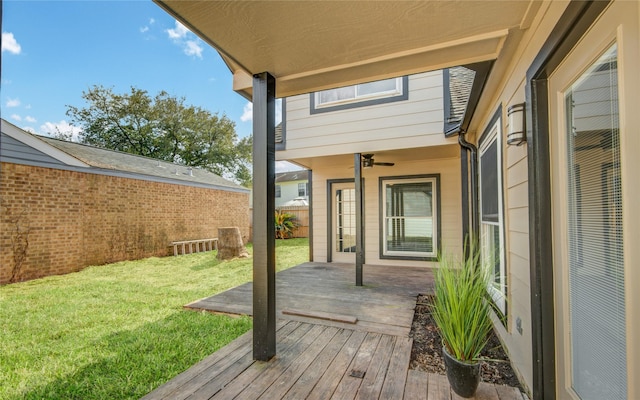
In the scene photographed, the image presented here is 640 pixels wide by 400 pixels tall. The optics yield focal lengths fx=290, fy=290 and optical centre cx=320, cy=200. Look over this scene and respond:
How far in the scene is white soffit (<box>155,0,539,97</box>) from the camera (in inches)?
62.9

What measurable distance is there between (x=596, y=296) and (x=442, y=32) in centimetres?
166

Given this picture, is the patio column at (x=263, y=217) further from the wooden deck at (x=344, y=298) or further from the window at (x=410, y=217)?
the window at (x=410, y=217)

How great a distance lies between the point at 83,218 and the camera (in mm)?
6715

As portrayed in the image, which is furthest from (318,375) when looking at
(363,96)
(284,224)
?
(284,224)

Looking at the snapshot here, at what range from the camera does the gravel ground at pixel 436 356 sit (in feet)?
7.26

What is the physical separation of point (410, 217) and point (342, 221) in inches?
63.3

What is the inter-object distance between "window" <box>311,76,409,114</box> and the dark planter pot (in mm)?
4146

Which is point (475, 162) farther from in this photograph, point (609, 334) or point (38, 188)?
point (38, 188)

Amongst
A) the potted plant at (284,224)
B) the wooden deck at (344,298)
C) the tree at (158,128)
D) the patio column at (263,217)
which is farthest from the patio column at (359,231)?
the tree at (158,128)

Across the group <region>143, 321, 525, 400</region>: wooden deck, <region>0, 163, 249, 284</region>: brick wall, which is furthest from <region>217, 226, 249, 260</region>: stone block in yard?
<region>143, 321, 525, 400</region>: wooden deck

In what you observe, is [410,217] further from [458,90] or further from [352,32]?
[352,32]

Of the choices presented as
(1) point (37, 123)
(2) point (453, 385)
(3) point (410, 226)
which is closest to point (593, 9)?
(2) point (453, 385)

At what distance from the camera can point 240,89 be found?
8.98 feet

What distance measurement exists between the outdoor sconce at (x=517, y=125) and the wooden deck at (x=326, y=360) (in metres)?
1.72
